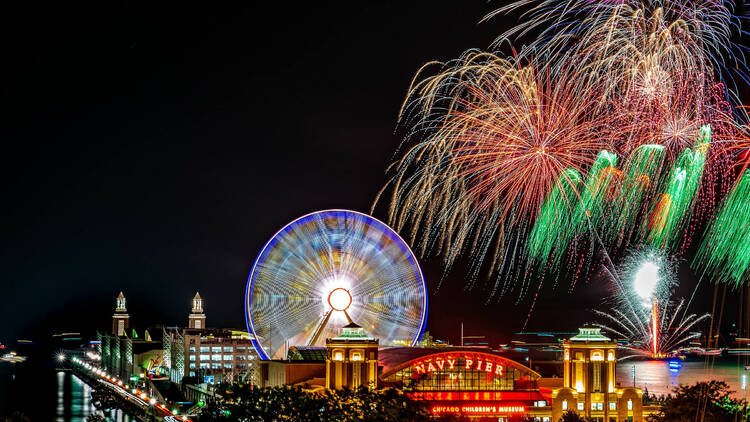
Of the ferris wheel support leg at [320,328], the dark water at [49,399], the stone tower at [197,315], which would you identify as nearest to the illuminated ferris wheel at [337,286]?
the ferris wheel support leg at [320,328]

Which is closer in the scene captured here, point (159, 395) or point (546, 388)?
point (546, 388)

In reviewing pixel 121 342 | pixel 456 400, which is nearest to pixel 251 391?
pixel 456 400

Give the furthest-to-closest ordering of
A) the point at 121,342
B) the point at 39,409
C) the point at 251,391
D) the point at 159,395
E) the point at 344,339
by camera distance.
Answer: the point at 121,342 < the point at 39,409 < the point at 159,395 < the point at 344,339 < the point at 251,391

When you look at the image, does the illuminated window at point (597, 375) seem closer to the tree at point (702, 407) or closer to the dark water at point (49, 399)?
the tree at point (702, 407)

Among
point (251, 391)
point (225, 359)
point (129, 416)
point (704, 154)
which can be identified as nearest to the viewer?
point (704, 154)

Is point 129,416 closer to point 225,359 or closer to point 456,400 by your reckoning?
point 225,359

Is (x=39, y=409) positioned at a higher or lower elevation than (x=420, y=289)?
lower

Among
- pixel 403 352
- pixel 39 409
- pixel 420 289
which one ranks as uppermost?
pixel 420 289
